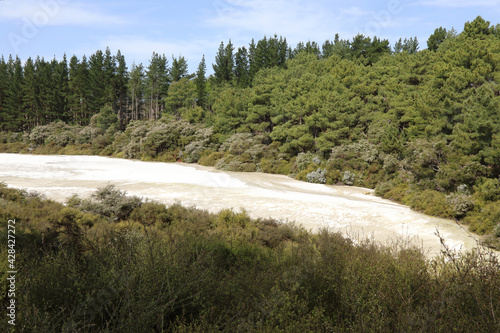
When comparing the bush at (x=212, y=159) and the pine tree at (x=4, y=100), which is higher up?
the pine tree at (x=4, y=100)

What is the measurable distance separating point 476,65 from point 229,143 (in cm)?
2262

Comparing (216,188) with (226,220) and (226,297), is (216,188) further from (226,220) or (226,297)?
(226,297)

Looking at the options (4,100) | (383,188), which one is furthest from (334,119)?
(4,100)

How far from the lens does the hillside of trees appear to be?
1427cm

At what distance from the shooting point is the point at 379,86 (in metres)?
27.8

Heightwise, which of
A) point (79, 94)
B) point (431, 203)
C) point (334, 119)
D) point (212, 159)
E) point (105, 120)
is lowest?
point (431, 203)

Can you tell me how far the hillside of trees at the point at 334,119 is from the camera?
14.3 m

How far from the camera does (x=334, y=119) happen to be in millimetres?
25750

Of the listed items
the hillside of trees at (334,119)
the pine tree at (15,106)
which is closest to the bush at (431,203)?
the hillside of trees at (334,119)

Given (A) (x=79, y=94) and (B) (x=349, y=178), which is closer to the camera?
(B) (x=349, y=178)

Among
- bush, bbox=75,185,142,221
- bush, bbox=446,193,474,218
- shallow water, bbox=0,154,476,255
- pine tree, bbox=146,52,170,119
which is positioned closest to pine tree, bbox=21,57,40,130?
pine tree, bbox=146,52,170,119

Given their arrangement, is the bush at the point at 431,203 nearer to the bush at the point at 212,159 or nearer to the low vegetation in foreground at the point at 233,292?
the low vegetation in foreground at the point at 233,292

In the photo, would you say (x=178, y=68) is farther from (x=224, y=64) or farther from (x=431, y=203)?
(x=431, y=203)

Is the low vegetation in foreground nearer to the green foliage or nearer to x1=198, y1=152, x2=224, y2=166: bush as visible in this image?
x1=198, y1=152, x2=224, y2=166: bush
